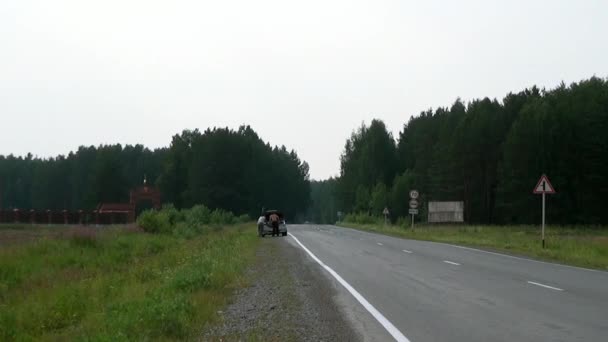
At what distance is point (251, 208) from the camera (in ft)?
422

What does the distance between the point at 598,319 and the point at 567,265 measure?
14441 mm

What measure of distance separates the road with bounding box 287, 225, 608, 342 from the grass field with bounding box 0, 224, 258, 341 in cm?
301

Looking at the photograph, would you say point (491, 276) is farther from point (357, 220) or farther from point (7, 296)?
point (357, 220)

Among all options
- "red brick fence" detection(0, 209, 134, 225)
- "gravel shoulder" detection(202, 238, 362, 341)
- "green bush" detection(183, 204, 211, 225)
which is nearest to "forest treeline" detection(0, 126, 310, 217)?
"red brick fence" detection(0, 209, 134, 225)

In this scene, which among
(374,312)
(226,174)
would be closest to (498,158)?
(226,174)

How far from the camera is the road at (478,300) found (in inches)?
423

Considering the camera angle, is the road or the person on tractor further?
the person on tractor

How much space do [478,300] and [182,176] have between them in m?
130

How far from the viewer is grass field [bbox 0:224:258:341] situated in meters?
11.0

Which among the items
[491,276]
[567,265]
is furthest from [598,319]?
[567,265]

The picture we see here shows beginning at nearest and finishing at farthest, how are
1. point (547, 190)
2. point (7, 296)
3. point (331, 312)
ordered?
point (331, 312), point (7, 296), point (547, 190)

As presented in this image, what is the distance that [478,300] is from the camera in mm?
14594

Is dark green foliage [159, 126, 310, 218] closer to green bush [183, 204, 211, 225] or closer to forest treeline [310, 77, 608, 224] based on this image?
forest treeline [310, 77, 608, 224]

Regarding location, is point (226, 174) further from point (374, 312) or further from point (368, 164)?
point (374, 312)
